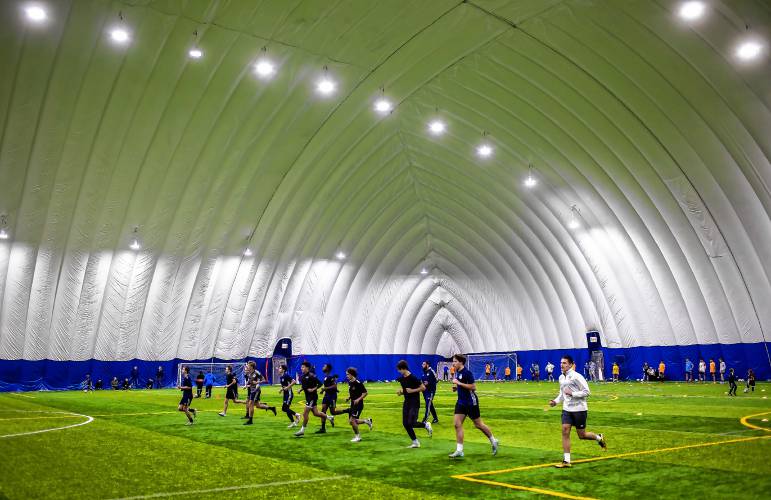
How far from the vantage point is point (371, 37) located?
31.2m

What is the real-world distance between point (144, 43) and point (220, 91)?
548 centimetres

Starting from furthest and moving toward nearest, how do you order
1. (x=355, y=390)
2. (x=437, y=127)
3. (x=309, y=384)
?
(x=437, y=127) → (x=309, y=384) → (x=355, y=390)

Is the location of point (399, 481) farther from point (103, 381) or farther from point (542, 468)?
point (103, 381)

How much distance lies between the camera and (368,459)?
544 inches

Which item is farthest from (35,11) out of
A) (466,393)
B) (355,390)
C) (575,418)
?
(575,418)

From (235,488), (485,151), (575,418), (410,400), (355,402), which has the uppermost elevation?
(485,151)

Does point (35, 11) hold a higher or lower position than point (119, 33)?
lower

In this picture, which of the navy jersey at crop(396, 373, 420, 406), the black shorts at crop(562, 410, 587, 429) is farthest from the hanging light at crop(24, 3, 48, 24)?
the black shorts at crop(562, 410, 587, 429)

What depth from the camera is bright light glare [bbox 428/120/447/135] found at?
1547 inches

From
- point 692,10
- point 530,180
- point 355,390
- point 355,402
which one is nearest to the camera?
point 355,402

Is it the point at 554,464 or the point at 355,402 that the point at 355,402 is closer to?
the point at 355,402

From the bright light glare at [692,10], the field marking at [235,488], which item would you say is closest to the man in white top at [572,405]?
the field marking at [235,488]

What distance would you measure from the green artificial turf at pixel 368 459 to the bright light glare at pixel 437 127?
21175mm

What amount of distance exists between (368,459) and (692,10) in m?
23.5
